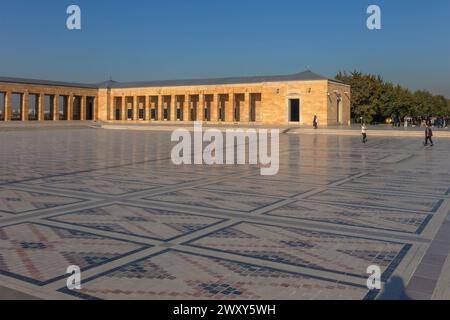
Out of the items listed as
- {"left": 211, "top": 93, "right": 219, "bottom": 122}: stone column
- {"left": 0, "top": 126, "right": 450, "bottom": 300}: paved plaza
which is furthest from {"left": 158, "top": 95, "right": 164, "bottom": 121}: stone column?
{"left": 0, "top": 126, "right": 450, "bottom": 300}: paved plaza

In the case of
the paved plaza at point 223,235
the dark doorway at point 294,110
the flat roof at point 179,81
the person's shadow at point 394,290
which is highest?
the flat roof at point 179,81

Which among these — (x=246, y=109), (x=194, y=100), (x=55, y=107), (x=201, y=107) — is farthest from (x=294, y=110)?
(x=55, y=107)

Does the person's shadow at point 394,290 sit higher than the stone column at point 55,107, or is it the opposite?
the stone column at point 55,107

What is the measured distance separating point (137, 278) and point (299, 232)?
2.69 metres

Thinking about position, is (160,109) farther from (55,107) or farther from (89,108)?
(55,107)

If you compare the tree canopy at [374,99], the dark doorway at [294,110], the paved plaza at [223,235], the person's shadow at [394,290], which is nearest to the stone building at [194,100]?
the dark doorway at [294,110]

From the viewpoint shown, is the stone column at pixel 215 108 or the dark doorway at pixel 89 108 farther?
the dark doorway at pixel 89 108

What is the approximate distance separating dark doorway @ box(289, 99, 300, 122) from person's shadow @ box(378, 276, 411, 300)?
43.5 meters

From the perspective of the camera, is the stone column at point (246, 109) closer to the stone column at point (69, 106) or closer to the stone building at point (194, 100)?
the stone building at point (194, 100)

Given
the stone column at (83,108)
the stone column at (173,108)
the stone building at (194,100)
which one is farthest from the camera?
the stone column at (83,108)

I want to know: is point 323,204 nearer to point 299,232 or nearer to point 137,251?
point 299,232

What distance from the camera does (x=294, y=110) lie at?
157 ft

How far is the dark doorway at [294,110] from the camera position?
47.2 meters

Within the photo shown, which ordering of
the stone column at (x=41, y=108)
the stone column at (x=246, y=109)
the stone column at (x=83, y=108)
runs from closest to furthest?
the stone column at (x=246, y=109), the stone column at (x=41, y=108), the stone column at (x=83, y=108)
